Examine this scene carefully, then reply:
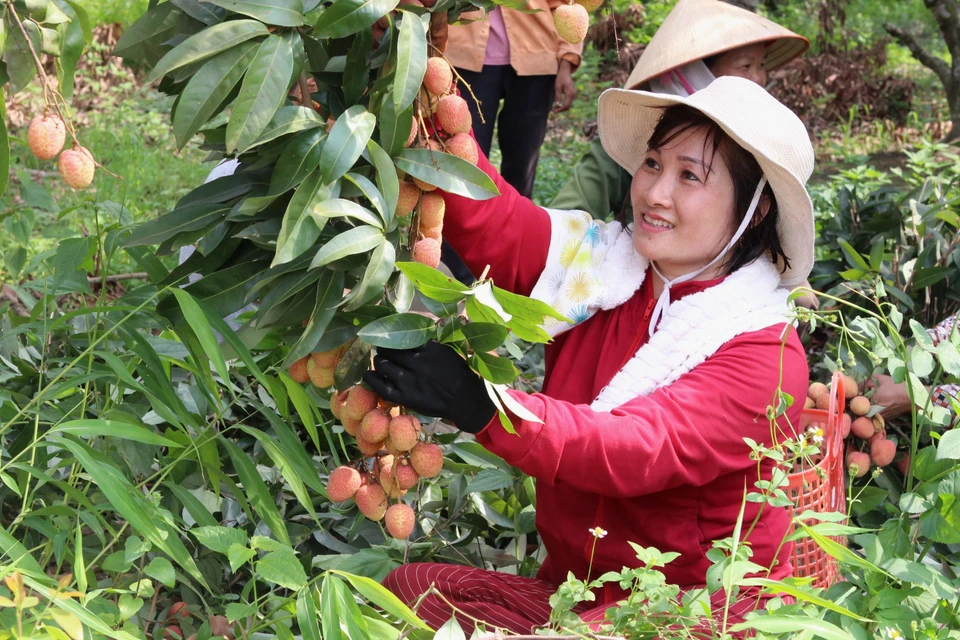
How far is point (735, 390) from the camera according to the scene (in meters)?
1.42

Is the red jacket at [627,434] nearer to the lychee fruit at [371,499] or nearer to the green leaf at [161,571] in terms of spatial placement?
the lychee fruit at [371,499]

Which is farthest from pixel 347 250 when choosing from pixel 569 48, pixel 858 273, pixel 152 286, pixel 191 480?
pixel 569 48

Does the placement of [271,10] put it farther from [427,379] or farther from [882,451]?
[882,451]

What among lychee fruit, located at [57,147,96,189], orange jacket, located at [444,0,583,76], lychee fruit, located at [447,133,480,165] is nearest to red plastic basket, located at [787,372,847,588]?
lychee fruit, located at [447,133,480,165]

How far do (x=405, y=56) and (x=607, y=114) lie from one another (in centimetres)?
84

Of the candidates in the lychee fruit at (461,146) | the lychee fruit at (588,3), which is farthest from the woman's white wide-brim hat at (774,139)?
the lychee fruit at (461,146)

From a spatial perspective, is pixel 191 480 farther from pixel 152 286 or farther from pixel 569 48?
pixel 569 48

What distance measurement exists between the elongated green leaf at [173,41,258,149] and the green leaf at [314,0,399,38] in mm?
76

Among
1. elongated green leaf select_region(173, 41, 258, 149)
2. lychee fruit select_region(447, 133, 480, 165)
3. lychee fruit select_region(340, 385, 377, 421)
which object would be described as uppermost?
elongated green leaf select_region(173, 41, 258, 149)

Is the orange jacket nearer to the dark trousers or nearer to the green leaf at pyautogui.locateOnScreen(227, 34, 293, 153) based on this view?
the dark trousers

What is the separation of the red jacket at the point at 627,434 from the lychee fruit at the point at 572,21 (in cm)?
30

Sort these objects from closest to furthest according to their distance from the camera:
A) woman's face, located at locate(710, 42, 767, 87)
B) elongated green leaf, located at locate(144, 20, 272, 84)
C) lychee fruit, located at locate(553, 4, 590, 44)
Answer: elongated green leaf, located at locate(144, 20, 272, 84) < lychee fruit, located at locate(553, 4, 590, 44) < woman's face, located at locate(710, 42, 767, 87)

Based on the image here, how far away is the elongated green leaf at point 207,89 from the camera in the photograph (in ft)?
3.24

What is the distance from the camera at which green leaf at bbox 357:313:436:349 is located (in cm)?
107
